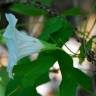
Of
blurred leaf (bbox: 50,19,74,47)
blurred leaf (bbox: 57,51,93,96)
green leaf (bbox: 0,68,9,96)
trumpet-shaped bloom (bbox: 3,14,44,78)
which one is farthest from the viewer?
green leaf (bbox: 0,68,9,96)

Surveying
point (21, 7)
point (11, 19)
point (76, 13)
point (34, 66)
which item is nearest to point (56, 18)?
point (76, 13)

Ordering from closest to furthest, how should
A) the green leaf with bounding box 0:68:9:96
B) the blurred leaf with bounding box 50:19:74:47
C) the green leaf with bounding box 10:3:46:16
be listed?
the blurred leaf with bounding box 50:19:74:47 < the green leaf with bounding box 0:68:9:96 < the green leaf with bounding box 10:3:46:16

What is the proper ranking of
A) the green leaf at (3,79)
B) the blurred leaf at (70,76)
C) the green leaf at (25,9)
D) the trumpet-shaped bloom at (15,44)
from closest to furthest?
the trumpet-shaped bloom at (15,44) < the blurred leaf at (70,76) < the green leaf at (3,79) < the green leaf at (25,9)

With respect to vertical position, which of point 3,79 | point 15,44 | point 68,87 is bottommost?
point 3,79

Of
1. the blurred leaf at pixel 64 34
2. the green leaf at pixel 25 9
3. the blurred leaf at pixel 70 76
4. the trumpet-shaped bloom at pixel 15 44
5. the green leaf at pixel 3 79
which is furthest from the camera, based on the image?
the green leaf at pixel 25 9

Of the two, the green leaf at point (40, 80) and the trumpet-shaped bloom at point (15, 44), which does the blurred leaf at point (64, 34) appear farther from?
the trumpet-shaped bloom at point (15, 44)

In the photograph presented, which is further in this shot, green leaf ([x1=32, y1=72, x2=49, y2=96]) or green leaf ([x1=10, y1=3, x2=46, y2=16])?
green leaf ([x1=10, y1=3, x2=46, y2=16])

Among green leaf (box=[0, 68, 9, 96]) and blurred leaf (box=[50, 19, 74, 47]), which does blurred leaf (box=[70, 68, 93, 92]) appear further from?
green leaf (box=[0, 68, 9, 96])

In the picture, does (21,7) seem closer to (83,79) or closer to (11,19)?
(83,79)

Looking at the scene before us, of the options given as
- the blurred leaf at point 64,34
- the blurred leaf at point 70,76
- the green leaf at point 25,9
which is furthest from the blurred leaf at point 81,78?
the green leaf at point 25,9

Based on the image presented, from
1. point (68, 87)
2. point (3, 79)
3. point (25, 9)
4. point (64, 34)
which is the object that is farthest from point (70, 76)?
point (25, 9)

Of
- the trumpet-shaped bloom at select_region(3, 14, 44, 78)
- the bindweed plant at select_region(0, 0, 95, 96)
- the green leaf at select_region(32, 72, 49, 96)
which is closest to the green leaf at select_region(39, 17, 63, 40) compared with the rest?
the bindweed plant at select_region(0, 0, 95, 96)

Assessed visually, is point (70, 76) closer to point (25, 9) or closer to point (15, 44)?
point (15, 44)
